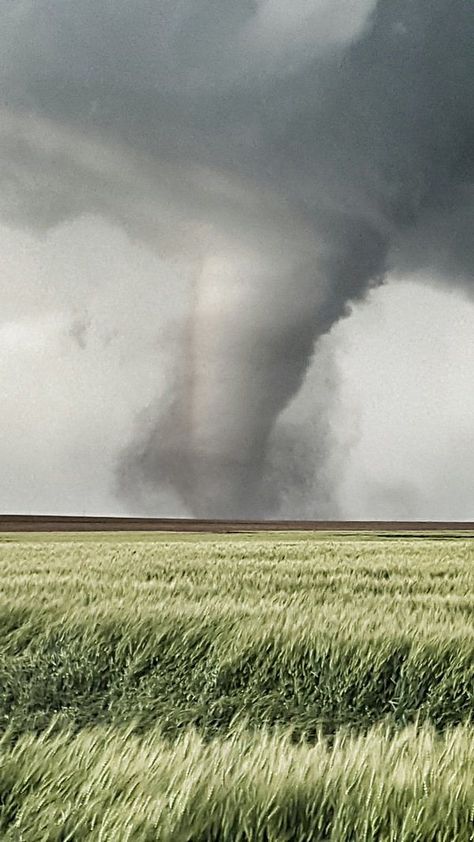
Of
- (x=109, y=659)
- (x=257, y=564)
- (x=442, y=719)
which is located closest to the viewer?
(x=442, y=719)

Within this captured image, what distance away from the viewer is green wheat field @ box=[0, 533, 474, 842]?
225cm

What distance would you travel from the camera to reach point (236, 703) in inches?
222

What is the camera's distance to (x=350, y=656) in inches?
225

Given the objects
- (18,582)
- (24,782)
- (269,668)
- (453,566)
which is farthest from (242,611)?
(453,566)

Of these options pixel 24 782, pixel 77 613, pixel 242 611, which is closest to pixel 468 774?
pixel 24 782

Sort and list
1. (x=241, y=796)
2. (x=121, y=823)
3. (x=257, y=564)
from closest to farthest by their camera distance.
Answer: (x=121, y=823) < (x=241, y=796) < (x=257, y=564)

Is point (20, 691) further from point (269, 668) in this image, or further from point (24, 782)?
point (24, 782)

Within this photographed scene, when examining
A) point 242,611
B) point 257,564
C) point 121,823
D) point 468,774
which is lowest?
point 121,823

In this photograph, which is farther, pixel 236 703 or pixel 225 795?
pixel 236 703

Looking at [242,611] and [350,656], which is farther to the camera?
[242,611]

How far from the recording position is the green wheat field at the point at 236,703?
7.37 feet

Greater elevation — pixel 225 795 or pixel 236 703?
pixel 236 703

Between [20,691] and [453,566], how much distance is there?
8594 millimetres

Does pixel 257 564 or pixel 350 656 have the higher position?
pixel 257 564
